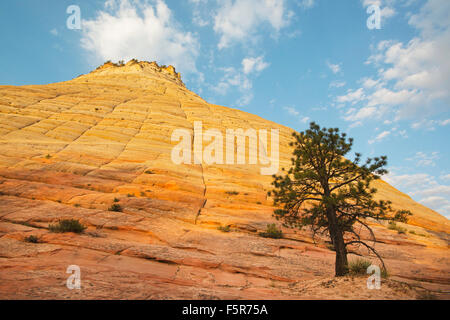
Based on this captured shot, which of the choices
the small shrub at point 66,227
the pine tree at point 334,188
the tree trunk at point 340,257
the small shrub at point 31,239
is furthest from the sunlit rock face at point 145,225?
the pine tree at point 334,188

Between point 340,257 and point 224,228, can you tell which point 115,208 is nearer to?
point 224,228

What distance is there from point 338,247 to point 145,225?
9141 mm

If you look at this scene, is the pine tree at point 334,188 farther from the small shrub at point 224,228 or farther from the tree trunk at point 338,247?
the small shrub at point 224,228

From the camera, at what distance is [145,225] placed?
485 inches

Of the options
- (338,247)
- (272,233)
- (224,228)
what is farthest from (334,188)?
(224,228)

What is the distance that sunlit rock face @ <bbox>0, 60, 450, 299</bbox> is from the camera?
632 centimetres

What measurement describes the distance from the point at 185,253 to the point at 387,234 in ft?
46.6

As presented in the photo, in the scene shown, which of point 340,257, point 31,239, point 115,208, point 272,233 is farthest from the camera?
point 272,233

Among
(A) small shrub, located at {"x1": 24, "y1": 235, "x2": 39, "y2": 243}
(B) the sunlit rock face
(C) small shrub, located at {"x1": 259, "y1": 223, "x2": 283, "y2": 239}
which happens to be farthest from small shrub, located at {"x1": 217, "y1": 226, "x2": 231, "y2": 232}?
(A) small shrub, located at {"x1": 24, "y1": 235, "x2": 39, "y2": 243}

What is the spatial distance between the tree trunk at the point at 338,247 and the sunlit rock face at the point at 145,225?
81 cm

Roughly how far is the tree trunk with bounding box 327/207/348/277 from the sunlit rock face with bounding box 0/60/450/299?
2.66 ft

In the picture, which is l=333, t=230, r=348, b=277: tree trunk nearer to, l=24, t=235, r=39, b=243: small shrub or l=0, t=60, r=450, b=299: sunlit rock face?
l=0, t=60, r=450, b=299: sunlit rock face

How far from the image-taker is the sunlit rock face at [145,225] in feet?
20.7

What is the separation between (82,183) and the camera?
624 inches
